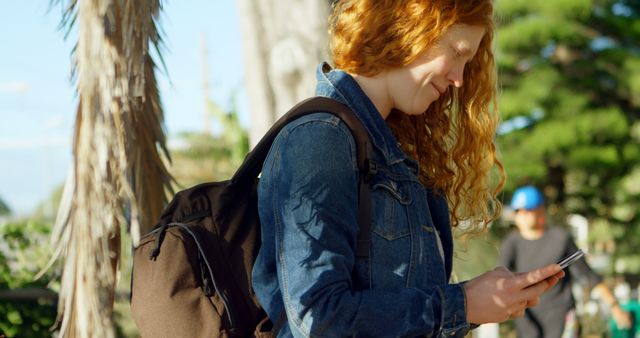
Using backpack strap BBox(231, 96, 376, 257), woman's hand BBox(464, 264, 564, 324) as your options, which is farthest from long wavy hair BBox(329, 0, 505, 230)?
woman's hand BBox(464, 264, 564, 324)

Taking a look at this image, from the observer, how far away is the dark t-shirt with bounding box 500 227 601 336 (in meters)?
6.39

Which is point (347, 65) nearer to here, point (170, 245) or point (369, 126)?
point (369, 126)

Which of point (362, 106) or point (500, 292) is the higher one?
point (362, 106)

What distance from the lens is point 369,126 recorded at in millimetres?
1832

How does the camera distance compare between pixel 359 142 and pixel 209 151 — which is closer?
pixel 359 142

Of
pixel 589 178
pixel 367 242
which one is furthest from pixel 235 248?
pixel 589 178

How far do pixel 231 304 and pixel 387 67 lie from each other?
0.54m

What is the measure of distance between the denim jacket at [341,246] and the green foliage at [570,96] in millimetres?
11195

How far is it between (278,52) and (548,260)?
3.03m

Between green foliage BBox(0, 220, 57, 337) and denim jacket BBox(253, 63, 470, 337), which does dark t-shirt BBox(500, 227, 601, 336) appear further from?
denim jacket BBox(253, 63, 470, 337)

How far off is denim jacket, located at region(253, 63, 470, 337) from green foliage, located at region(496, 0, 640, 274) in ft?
36.7

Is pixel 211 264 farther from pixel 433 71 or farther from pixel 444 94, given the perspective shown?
pixel 444 94

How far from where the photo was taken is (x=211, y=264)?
1.79 meters

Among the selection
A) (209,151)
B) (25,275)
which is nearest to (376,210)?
(25,275)
